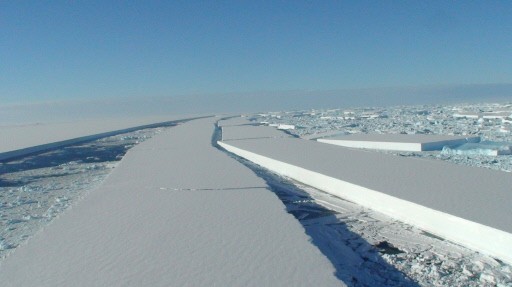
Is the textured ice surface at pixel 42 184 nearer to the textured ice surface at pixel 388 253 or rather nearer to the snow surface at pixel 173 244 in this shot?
the snow surface at pixel 173 244

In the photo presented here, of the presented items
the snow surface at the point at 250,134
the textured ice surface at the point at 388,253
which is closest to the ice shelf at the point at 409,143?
the snow surface at the point at 250,134

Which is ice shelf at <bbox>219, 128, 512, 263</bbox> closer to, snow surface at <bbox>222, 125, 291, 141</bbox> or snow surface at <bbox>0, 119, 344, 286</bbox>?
snow surface at <bbox>0, 119, 344, 286</bbox>

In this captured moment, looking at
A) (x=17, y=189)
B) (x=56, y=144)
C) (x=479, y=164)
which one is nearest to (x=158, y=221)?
(x=17, y=189)

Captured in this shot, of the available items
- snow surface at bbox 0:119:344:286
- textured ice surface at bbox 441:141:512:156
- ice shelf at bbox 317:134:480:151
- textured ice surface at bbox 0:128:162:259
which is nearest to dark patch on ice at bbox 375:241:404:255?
snow surface at bbox 0:119:344:286

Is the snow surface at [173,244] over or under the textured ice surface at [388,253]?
over

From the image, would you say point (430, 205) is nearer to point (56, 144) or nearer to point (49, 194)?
point (49, 194)

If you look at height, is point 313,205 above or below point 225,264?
below

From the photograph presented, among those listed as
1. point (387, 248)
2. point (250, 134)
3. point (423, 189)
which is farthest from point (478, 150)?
point (250, 134)
